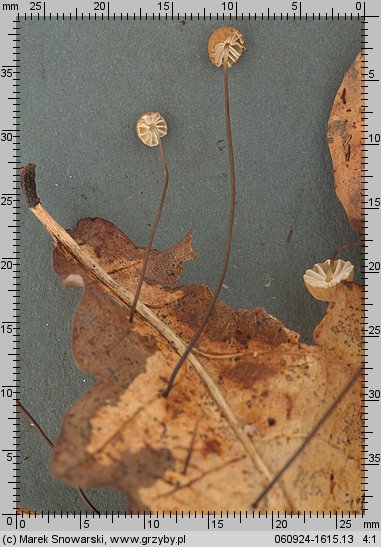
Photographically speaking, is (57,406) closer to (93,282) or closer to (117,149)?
(93,282)

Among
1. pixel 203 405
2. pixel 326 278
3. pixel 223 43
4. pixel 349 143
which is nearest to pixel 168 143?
pixel 223 43

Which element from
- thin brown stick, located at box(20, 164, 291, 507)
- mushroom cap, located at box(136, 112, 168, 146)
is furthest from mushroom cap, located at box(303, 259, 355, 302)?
mushroom cap, located at box(136, 112, 168, 146)

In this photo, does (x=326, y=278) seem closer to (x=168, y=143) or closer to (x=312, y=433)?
(x=312, y=433)

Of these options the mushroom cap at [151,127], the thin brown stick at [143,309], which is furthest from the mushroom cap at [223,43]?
the thin brown stick at [143,309]

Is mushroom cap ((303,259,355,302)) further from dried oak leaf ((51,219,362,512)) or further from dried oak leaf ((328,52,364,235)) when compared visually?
dried oak leaf ((328,52,364,235))

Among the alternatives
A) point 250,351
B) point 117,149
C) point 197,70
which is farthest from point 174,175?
point 250,351

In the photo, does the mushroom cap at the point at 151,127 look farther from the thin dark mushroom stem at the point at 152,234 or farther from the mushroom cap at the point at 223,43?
the mushroom cap at the point at 223,43
